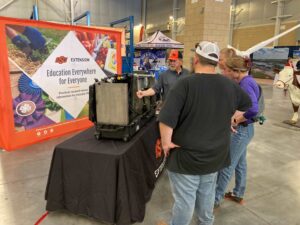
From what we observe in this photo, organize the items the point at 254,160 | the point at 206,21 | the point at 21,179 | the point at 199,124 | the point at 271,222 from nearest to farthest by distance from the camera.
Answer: the point at 199,124 → the point at 271,222 → the point at 21,179 → the point at 254,160 → the point at 206,21

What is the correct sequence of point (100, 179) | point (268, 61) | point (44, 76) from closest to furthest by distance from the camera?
point (100, 179)
point (44, 76)
point (268, 61)

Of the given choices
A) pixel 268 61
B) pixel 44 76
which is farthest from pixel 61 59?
pixel 268 61

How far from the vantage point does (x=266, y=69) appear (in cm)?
1325

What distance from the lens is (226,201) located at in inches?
98.0

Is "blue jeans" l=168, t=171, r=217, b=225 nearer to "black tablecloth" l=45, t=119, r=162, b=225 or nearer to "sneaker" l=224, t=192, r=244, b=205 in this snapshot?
"black tablecloth" l=45, t=119, r=162, b=225

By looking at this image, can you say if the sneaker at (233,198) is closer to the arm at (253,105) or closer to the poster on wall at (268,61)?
the arm at (253,105)

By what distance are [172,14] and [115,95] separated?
760 inches

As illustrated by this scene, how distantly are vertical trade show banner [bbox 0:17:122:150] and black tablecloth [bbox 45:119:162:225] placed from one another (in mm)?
1970

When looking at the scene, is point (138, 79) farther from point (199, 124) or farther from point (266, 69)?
point (266, 69)

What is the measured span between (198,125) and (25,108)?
124 inches

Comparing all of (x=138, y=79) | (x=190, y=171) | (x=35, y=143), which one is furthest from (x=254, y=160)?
(x=35, y=143)

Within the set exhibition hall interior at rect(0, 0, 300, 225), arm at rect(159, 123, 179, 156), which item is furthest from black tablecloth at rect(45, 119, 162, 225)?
arm at rect(159, 123, 179, 156)

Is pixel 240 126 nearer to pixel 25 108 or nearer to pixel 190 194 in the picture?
pixel 190 194

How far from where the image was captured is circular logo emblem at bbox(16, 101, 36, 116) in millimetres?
3672
